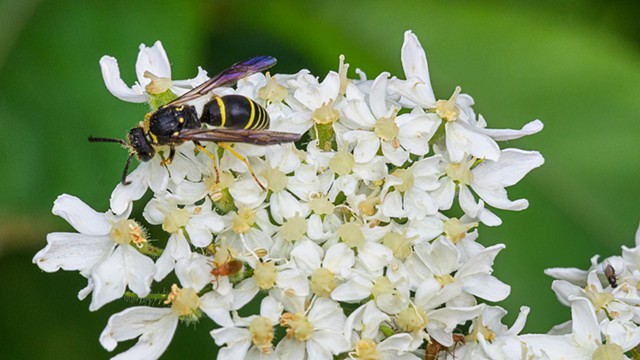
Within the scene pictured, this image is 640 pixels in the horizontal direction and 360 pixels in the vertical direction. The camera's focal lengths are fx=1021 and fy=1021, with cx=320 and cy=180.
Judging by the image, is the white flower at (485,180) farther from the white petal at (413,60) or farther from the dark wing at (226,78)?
the dark wing at (226,78)

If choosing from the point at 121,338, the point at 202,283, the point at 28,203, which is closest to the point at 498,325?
the point at 202,283

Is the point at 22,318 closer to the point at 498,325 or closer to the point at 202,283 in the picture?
the point at 202,283

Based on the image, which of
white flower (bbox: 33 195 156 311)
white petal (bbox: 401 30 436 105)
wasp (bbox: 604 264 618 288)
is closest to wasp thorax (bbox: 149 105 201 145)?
white flower (bbox: 33 195 156 311)

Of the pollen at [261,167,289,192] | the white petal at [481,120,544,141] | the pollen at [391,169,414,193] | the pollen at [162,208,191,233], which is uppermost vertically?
the white petal at [481,120,544,141]

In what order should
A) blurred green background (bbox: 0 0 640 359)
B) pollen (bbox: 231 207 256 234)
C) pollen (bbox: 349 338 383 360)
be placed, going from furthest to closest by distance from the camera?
1. blurred green background (bbox: 0 0 640 359)
2. pollen (bbox: 231 207 256 234)
3. pollen (bbox: 349 338 383 360)

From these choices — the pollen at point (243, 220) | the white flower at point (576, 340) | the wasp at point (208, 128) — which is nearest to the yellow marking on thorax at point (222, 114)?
the wasp at point (208, 128)

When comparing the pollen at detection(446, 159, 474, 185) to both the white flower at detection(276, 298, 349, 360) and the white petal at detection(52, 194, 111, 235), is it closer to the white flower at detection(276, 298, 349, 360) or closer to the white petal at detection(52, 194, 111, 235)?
the white flower at detection(276, 298, 349, 360)
